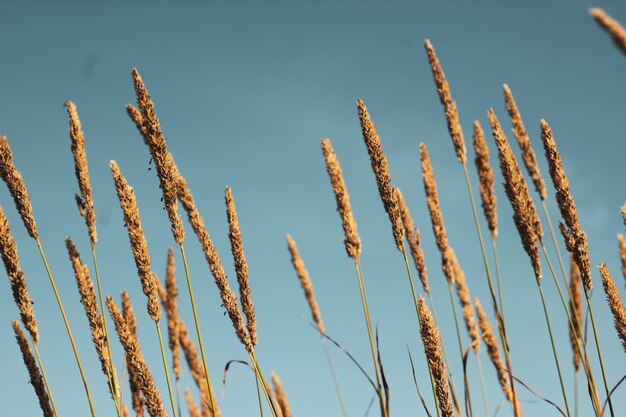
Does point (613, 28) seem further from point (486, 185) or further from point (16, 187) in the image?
point (486, 185)

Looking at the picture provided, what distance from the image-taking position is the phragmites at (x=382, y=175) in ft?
9.34

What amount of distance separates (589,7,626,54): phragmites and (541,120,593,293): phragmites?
190 cm

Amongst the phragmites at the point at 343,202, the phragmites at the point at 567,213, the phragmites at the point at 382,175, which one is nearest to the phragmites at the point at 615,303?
the phragmites at the point at 567,213

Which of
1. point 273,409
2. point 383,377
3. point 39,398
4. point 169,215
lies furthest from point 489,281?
point 39,398

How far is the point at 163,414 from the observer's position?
8.33ft

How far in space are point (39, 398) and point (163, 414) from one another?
2.88ft

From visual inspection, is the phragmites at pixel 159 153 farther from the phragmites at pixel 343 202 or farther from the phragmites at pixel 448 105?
the phragmites at pixel 448 105

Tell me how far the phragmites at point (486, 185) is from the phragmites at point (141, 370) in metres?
2.51

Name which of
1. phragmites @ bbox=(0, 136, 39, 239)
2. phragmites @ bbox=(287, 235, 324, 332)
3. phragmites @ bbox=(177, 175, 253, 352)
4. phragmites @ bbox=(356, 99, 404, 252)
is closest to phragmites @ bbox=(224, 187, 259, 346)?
phragmites @ bbox=(177, 175, 253, 352)

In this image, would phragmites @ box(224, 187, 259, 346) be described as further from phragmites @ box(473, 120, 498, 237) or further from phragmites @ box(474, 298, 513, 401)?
phragmites @ box(474, 298, 513, 401)

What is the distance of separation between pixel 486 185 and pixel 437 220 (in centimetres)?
63

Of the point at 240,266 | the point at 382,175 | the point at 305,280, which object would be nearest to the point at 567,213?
the point at 382,175

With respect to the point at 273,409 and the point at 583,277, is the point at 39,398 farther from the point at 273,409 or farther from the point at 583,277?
the point at 583,277

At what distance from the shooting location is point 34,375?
10.1 feet
